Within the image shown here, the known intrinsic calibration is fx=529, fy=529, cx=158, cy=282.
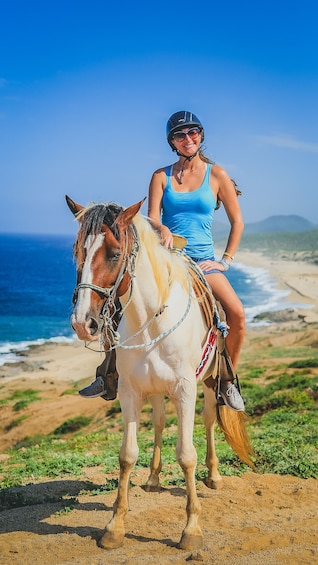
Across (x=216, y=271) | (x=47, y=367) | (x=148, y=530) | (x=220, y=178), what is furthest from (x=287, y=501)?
(x=47, y=367)

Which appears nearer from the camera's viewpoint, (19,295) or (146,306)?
(146,306)

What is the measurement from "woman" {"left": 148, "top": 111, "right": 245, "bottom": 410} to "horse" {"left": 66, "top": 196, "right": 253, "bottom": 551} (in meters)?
0.47

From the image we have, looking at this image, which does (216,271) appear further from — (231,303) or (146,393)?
(146,393)

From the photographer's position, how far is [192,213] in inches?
215

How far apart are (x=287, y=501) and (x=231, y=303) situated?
2322 mm

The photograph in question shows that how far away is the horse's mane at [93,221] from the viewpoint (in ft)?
12.8

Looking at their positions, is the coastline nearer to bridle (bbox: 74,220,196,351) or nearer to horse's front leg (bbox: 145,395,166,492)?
horse's front leg (bbox: 145,395,166,492)

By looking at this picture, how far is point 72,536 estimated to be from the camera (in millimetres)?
4953

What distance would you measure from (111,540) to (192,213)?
320cm

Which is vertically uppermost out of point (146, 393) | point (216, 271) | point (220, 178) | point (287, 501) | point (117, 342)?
point (220, 178)

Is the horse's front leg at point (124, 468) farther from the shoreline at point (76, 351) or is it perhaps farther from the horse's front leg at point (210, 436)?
the shoreline at point (76, 351)

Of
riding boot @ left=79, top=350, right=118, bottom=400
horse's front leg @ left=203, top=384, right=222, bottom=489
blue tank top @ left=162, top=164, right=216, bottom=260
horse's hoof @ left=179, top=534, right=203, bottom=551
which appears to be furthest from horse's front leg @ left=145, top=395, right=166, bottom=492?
blue tank top @ left=162, top=164, right=216, bottom=260

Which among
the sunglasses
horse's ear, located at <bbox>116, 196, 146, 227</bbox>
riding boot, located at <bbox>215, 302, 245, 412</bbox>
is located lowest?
riding boot, located at <bbox>215, 302, 245, 412</bbox>

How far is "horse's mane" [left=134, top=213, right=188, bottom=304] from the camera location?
14.4 ft
